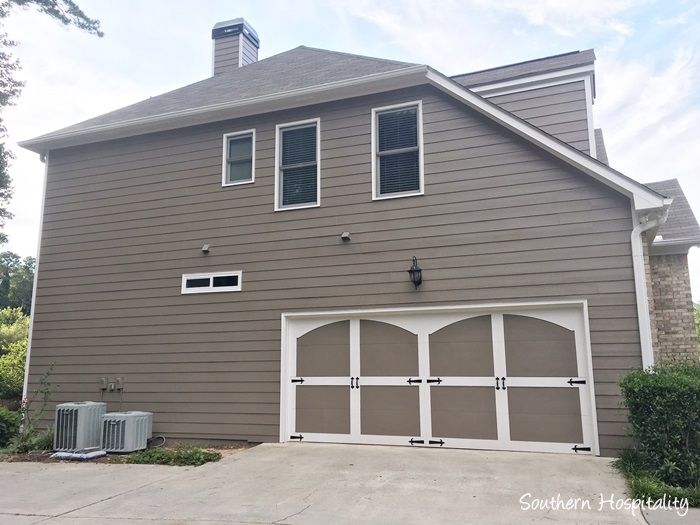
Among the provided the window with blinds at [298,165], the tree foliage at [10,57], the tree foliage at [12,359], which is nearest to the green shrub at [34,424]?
the tree foliage at [12,359]

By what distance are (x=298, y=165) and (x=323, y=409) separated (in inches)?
146

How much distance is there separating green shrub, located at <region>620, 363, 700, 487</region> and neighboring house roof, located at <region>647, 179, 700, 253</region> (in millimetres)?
2804

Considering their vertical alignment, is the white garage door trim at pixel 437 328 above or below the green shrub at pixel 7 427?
above

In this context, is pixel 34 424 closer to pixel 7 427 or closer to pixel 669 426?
pixel 7 427

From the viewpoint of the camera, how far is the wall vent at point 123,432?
751 centimetres

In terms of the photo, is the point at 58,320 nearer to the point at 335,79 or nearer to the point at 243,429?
the point at 243,429

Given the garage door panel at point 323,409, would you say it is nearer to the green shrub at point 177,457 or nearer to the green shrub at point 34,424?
the green shrub at point 177,457

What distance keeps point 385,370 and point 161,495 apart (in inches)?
130

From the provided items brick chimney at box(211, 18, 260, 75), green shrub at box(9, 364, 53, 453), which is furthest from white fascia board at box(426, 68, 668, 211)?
green shrub at box(9, 364, 53, 453)

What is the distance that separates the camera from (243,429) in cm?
778

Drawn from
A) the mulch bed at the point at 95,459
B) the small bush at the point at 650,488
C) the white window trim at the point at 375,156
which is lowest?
the mulch bed at the point at 95,459

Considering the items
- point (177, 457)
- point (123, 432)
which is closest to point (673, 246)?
point (177, 457)

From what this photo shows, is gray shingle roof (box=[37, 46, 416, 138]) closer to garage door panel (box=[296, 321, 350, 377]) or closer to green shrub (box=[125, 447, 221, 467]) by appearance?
garage door panel (box=[296, 321, 350, 377])

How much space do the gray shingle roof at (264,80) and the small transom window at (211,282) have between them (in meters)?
2.76
